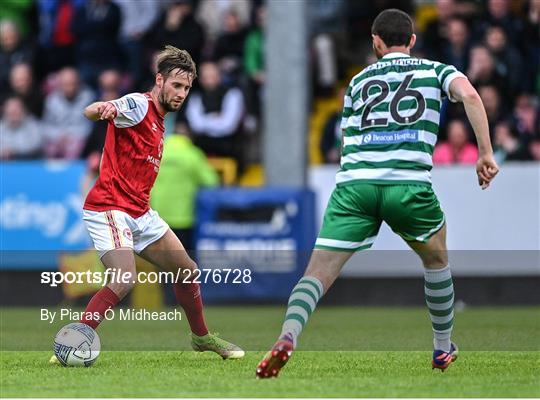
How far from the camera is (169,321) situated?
12625mm

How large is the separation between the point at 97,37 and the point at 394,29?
1091 centimetres

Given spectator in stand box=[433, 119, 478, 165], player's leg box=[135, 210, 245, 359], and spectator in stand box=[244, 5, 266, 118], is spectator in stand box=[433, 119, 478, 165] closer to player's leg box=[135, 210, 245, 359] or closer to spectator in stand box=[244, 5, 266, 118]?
spectator in stand box=[244, 5, 266, 118]

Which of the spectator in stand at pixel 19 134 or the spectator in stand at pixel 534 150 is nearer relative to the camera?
the spectator in stand at pixel 534 150

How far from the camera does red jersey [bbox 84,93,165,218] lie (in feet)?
27.2

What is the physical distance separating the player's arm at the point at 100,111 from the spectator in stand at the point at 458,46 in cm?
841

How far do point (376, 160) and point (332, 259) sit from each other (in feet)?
2.03

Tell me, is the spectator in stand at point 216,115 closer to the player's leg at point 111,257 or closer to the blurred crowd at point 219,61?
the blurred crowd at point 219,61

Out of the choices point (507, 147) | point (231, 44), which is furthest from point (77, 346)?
point (231, 44)

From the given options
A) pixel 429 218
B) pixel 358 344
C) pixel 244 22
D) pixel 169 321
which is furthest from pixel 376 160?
pixel 244 22

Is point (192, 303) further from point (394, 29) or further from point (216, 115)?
point (216, 115)

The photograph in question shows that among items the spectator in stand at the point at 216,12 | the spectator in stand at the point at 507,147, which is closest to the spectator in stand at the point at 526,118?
the spectator in stand at the point at 507,147

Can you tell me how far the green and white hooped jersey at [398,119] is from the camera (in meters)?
7.42

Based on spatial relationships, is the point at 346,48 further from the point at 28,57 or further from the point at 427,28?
the point at 28,57

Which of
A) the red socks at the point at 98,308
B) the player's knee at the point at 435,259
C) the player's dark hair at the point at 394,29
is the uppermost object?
the player's dark hair at the point at 394,29
